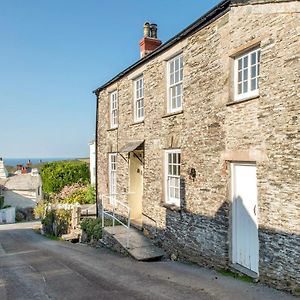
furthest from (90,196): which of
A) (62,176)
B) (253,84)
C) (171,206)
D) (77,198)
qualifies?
(253,84)

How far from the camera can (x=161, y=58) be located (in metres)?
12.7

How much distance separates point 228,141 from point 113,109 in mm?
9275

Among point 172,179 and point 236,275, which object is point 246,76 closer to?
point 172,179

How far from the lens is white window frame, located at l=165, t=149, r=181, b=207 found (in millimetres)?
12016

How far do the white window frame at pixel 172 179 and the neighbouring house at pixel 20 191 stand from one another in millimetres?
33744

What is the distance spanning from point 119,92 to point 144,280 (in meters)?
10.1

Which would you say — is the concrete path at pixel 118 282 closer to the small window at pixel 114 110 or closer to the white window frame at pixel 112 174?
the white window frame at pixel 112 174

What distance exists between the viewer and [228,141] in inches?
363

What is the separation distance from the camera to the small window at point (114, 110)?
676 inches

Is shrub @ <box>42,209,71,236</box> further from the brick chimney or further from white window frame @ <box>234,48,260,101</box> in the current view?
white window frame @ <box>234,48,260,101</box>

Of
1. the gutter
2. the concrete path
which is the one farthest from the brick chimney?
the concrete path

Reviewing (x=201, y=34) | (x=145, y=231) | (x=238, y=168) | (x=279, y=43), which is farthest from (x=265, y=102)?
(x=145, y=231)

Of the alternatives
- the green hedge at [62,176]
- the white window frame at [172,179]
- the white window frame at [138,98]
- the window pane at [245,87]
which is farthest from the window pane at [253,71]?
the green hedge at [62,176]

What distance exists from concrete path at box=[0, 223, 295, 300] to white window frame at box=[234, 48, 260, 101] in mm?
4445
